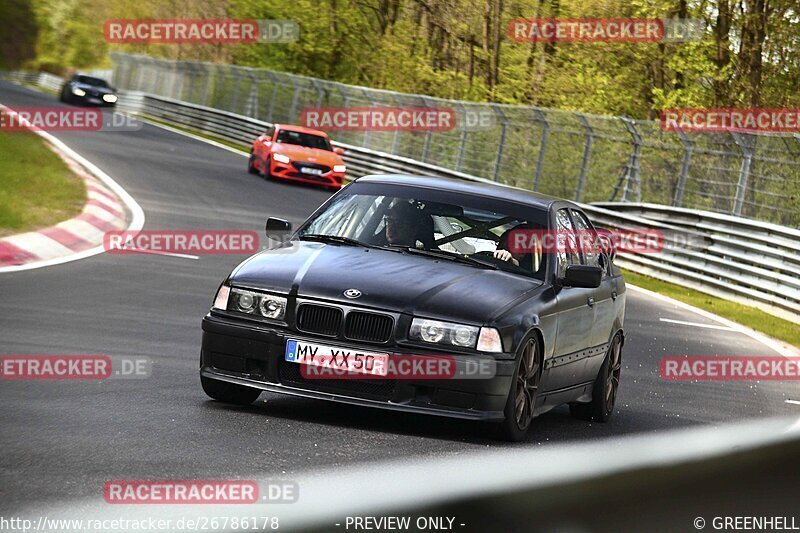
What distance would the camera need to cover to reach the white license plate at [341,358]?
22.4ft

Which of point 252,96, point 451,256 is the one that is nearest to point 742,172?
point 451,256

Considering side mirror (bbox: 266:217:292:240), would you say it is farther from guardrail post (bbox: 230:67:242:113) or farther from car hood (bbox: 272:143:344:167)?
guardrail post (bbox: 230:67:242:113)

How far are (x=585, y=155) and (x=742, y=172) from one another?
655 centimetres

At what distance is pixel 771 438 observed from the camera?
1746 mm

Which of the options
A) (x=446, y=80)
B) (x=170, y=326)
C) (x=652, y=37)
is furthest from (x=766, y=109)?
(x=170, y=326)

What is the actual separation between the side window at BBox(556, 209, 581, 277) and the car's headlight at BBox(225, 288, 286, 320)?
1819mm

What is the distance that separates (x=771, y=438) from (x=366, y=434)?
5233 millimetres

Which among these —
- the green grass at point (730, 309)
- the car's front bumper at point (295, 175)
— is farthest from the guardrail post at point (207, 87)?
the green grass at point (730, 309)

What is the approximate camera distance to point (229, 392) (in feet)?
24.7

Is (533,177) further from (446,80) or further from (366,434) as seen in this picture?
(366,434)

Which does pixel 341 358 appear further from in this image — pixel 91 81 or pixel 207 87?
pixel 91 81

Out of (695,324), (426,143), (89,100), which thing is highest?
(426,143)

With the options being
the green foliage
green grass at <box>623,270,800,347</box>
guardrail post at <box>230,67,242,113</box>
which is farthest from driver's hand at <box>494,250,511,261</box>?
guardrail post at <box>230,67,242,113</box>

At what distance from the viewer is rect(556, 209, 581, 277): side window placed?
820cm
